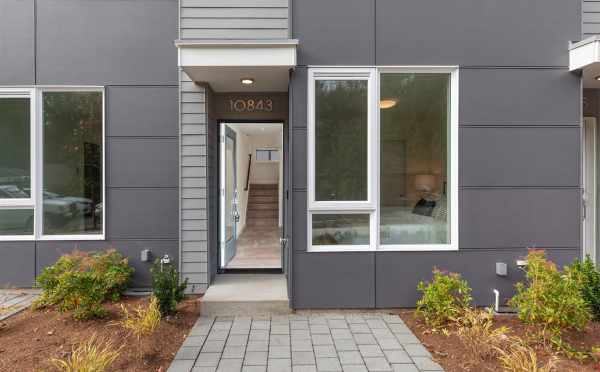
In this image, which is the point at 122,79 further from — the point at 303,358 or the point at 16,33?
the point at 303,358

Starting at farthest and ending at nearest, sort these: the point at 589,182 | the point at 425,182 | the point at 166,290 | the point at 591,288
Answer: the point at 589,182 → the point at 425,182 → the point at 166,290 → the point at 591,288

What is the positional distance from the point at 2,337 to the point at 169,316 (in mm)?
1514

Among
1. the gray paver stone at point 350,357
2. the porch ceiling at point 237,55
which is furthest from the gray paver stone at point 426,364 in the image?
the porch ceiling at point 237,55

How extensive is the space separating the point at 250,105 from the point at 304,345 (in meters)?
3.23

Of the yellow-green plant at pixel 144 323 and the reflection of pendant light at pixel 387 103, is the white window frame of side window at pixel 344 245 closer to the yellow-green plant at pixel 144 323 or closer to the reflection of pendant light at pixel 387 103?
the reflection of pendant light at pixel 387 103

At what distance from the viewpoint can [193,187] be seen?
4.62m

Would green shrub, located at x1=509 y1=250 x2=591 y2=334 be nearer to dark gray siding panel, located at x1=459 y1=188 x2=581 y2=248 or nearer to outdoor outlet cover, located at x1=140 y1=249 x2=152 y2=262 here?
dark gray siding panel, located at x1=459 y1=188 x2=581 y2=248

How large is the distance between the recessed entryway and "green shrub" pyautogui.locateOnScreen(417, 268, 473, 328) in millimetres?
2227

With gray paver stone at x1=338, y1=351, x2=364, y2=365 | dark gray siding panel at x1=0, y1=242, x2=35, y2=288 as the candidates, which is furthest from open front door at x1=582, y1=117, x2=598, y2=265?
dark gray siding panel at x1=0, y1=242, x2=35, y2=288

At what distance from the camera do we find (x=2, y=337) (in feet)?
11.2

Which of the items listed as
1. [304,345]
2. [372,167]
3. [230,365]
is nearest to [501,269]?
[372,167]

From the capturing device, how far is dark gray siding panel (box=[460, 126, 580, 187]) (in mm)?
4188

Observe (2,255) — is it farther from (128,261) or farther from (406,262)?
(406,262)

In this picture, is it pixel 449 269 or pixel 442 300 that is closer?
pixel 442 300
